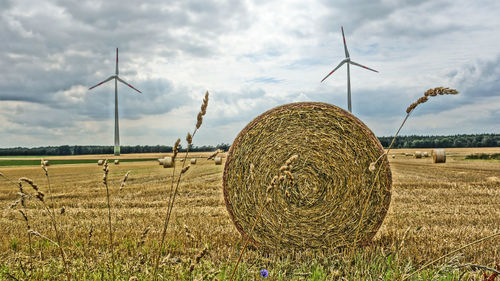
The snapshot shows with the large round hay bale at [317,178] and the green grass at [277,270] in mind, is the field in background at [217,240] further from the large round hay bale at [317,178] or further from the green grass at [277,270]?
the large round hay bale at [317,178]

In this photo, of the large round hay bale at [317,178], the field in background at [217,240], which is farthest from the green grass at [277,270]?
the large round hay bale at [317,178]

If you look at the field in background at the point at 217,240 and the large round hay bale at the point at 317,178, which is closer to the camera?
the field in background at the point at 217,240

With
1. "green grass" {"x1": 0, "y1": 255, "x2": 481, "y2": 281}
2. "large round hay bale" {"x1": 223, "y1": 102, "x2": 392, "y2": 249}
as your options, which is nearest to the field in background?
"green grass" {"x1": 0, "y1": 255, "x2": 481, "y2": 281}

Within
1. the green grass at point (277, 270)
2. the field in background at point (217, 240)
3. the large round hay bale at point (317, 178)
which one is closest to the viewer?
the green grass at point (277, 270)

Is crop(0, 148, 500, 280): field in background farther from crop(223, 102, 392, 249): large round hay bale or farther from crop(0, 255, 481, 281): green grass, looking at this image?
crop(223, 102, 392, 249): large round hay bale

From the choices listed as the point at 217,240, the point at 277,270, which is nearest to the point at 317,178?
the point at 277,270

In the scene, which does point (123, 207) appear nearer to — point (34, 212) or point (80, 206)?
point (80, 206)

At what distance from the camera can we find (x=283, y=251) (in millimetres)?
5988

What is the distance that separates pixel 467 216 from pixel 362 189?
13.8 ft

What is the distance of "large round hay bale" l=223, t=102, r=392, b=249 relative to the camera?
19.8 ft

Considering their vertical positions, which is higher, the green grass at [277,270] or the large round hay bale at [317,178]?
the large round hay bale at [317,178]

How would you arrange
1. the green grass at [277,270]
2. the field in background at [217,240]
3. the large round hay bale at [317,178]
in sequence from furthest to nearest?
the large round hay bale at [317,178] → the field in background at [217,240] → the green grass at [277,270]

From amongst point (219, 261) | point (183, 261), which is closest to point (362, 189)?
point (219, 261)

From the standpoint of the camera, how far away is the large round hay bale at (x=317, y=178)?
237 inches
